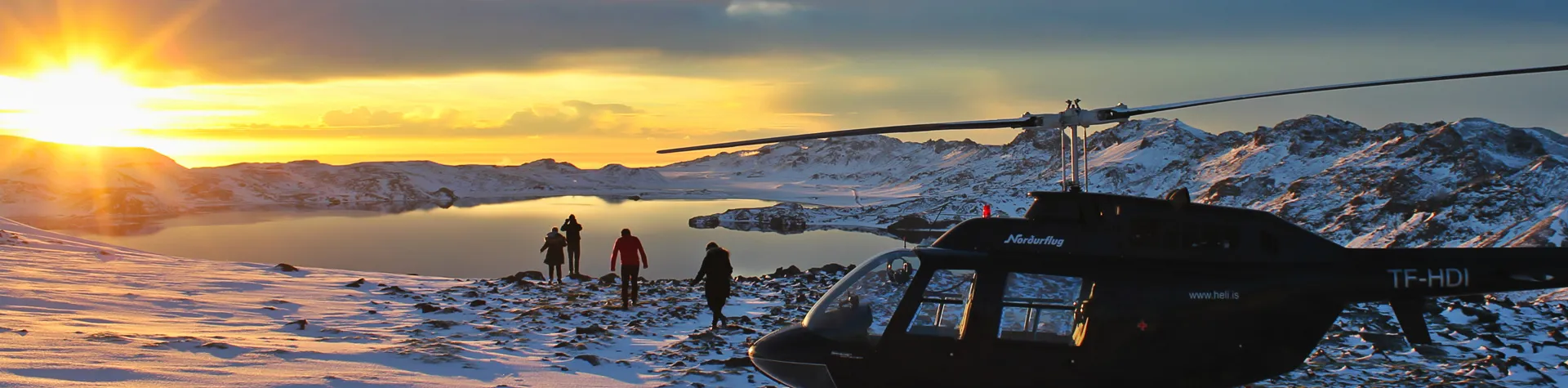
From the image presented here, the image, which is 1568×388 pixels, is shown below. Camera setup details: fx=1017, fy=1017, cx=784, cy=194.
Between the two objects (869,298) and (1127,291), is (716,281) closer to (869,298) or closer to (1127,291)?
(869,298)

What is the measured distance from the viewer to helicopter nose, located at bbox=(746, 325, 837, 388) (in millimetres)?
9258

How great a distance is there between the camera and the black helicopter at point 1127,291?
8656 mm

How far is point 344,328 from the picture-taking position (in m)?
14.4

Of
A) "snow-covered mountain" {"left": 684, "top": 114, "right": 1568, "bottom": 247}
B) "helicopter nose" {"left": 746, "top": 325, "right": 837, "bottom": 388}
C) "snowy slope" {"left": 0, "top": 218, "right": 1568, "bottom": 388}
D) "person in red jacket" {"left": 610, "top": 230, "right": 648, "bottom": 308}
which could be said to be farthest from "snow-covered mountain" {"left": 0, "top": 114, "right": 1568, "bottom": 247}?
"person in red jacket" {"left": 610, "top": 230, "right": 648, "bottom": 308}

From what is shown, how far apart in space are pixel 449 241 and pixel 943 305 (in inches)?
2804

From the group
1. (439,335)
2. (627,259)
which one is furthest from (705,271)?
(439,335)

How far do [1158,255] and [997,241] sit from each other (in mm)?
1361

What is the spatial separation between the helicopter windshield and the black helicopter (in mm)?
14

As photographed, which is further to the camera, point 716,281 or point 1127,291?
point 716,281

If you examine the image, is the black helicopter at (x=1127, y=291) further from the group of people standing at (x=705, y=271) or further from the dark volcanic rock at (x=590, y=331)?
the group of people standing at (x=705, y=271)

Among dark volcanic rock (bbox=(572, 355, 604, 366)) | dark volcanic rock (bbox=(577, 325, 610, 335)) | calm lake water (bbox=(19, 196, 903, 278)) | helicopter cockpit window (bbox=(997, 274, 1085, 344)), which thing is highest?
helicopter cockpit window (bbox=(997, 274, 1085, 344))

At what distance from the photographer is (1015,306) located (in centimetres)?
872

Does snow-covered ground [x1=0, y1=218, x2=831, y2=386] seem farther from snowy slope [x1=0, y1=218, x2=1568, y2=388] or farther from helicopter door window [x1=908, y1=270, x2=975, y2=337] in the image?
helicopter door window [x1=908, y1=270, x2=975, y2=337]

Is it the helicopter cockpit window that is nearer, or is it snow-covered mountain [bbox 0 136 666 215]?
the helicopter cockpit window
